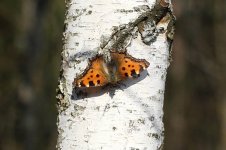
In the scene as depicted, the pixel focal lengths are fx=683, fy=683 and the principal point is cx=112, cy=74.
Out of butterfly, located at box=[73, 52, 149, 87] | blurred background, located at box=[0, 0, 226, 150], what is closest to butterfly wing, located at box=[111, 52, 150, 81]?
butterfly, located at box=[73, 52, 149, 87]

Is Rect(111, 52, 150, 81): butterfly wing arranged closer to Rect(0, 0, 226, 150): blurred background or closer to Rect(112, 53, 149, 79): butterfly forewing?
Rect(112, 53, 149, 79): butterfly forewing
